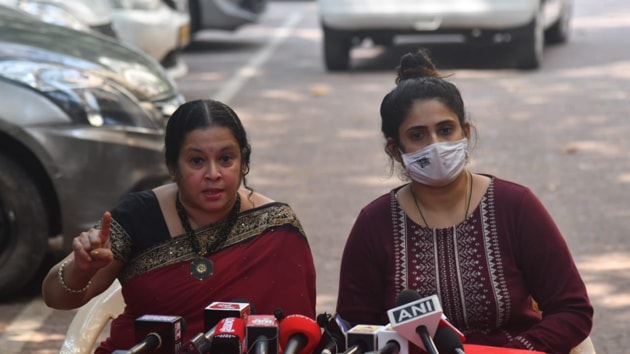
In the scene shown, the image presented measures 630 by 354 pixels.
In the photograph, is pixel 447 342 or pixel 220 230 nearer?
pixel 447 342

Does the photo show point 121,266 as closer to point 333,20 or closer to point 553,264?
point 553,264

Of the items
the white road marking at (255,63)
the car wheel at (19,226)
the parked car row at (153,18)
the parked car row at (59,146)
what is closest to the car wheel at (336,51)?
the white road marking at (255,63)

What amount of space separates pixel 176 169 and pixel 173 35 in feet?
30.4

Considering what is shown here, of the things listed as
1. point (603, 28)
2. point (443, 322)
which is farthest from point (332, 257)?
point (603, 28)

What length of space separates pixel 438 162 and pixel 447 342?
40.2 inches

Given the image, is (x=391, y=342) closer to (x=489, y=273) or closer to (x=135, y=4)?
(x=489, y=273)

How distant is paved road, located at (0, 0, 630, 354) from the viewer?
6.62 meters

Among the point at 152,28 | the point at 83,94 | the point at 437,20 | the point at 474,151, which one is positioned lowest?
the point at 474,151

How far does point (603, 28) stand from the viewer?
19344mm

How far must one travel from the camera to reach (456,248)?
12.1ft

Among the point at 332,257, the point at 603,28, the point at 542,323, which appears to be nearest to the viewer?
the point at 542,323

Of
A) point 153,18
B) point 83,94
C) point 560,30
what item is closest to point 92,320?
point 83,94

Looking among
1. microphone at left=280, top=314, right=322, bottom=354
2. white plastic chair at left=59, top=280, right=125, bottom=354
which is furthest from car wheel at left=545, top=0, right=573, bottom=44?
microphone at left=280, top=314, right=322, bottom=354

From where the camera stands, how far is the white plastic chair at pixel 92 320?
13.1 ft
